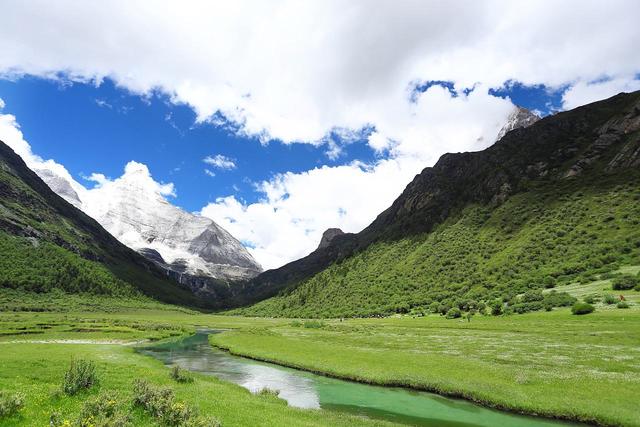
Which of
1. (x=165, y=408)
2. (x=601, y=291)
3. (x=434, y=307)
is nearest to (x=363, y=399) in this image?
(x=165, y=408)

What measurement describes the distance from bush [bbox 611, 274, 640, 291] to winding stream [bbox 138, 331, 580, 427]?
9309 centimetres

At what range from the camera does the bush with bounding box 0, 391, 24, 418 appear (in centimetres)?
2142

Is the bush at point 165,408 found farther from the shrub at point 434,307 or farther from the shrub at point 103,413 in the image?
the shrub at point 434,307

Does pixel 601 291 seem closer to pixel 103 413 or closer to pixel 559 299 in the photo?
pixel 559 299

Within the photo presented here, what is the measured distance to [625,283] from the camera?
105812 millimetres

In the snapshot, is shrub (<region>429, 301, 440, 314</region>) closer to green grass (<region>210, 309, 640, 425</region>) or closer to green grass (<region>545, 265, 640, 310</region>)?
green grass (<region>545, 265, 640, 310</region>)

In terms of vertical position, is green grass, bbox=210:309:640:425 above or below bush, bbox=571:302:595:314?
below

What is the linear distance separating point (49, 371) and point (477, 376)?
154 feet

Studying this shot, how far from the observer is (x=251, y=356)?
72375 mm

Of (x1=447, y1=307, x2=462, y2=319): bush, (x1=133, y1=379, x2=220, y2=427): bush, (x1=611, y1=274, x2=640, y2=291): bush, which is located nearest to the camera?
(x1=133, y1=379, x2=220, y2=427): bush

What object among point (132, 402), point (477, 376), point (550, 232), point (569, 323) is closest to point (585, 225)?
point (550, 232)

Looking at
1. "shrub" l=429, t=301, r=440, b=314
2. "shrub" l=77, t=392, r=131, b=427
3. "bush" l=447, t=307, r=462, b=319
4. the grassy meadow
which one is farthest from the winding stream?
"shrub" l=429, t=301, r=440, b=314

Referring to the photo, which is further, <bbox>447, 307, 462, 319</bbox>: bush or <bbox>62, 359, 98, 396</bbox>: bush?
<bbox>447, 307, 462, 319</bbox>: bush

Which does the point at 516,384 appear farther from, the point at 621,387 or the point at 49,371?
the point at 49,371
